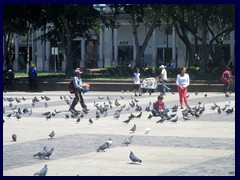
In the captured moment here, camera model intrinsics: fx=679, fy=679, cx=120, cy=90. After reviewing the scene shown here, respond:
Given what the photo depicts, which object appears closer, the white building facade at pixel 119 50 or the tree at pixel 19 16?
the tree at pixel 19 16

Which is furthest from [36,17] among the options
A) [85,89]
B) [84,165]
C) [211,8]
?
[84,165]

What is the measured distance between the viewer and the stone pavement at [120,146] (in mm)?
10133

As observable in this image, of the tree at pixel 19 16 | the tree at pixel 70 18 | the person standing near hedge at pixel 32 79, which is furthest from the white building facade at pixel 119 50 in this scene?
the person standing near hedge at pixel 32 79

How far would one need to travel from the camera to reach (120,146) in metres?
13.0

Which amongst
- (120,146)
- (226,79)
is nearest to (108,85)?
(226,79)

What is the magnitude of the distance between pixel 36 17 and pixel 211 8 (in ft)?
35.9

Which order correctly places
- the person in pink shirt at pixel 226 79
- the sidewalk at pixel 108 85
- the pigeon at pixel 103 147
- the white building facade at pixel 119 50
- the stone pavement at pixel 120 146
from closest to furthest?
the stone pavement at pixel 120 146 → the pigeon at pixel 103 147 → the person in pink shirt at pixel 226 79 → the sidewalk at pixel 108 85 → the white building facade at pixel 119 50

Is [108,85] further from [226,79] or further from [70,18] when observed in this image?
[70,18]

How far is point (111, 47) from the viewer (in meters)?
80.3

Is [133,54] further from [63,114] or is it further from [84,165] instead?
[84,165]

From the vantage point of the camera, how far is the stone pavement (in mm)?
10133

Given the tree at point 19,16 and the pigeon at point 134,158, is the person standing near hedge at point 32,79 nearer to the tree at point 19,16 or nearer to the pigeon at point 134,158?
the tree at point 19,16

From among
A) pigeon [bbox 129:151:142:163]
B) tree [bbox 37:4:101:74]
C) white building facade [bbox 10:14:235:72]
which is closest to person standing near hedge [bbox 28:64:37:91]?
tree [bbox 37:4:101:74]

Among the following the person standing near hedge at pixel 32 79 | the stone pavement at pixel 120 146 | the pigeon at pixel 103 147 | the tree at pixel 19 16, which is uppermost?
the tree at pixel 19 16
